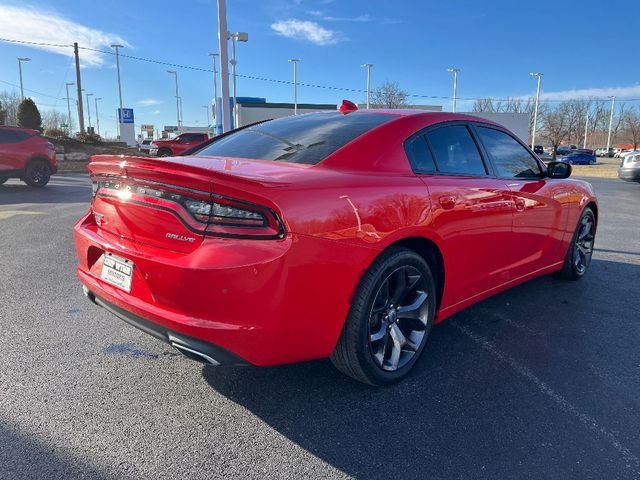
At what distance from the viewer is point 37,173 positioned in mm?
13242

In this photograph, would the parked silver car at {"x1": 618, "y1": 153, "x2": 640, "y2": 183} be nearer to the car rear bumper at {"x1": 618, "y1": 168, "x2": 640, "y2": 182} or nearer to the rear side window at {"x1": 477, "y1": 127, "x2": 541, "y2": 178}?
the car rear bumper at {"x1": 618, "y1": 168, "x2": 640, "y2": 182}

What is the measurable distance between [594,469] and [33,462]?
245cm

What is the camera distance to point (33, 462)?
2020mm

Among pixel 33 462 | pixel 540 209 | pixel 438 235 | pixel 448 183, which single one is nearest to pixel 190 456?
pixel 33 462

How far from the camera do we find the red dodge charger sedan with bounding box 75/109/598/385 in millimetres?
2055

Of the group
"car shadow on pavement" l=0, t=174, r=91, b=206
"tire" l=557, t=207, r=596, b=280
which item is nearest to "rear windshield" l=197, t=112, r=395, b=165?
"tire" l=557, t=207, r=596, b=280

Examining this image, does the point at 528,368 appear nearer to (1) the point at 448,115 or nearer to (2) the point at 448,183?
(2) the point at 448,183

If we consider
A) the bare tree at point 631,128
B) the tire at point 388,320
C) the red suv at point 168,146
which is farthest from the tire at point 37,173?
the bare tree at point 631,128

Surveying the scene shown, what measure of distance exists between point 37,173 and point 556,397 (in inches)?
568

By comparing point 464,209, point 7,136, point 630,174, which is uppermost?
point 7,136

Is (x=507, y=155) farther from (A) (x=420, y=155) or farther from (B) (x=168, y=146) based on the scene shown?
(B) (x=168, y=146)

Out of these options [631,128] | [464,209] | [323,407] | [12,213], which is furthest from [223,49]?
[631,128]

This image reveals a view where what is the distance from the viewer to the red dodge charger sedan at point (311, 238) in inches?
80.9

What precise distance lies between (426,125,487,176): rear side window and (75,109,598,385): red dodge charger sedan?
0.04 ft
